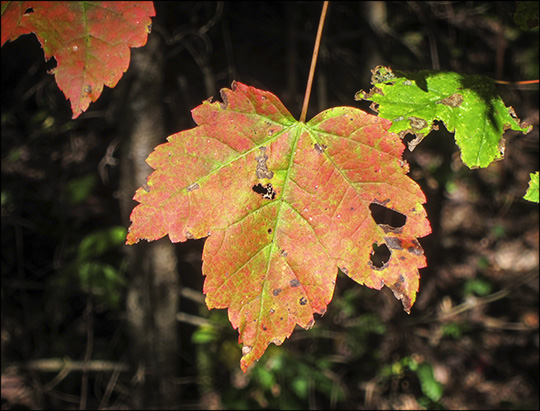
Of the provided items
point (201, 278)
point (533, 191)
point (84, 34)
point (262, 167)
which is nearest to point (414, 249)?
point (262, 167)

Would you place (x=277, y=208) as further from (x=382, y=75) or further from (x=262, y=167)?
(x=382, y=75)

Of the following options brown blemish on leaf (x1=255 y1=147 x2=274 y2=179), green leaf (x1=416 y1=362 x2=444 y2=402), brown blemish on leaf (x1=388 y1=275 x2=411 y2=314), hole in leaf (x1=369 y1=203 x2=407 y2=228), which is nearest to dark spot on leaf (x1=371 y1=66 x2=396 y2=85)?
brown blemish on leaf (x1=255 y1=147 x2=274 y2=179)

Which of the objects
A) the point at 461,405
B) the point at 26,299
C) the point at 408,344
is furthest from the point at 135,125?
the point at 461,405

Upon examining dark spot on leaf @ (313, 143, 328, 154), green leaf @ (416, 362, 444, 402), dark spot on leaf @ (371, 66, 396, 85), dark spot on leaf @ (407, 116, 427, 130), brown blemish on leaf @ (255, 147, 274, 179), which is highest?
dark spot on leaf @ (371, 66, 396, 85)

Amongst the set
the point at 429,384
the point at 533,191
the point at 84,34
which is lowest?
the point at 429,384

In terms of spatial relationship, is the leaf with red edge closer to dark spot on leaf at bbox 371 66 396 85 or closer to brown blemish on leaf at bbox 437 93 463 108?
dark spot on leaf at bbox 371 66 396 85

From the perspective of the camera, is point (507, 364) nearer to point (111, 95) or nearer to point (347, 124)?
point (347, 124)
